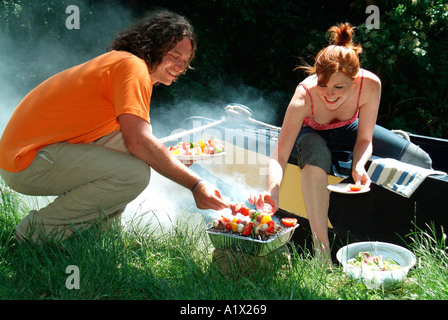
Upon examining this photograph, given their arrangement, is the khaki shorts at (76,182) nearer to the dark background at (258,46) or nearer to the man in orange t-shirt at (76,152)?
the man in orange t-shirt at (76,152)

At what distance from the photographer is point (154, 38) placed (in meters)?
2.57

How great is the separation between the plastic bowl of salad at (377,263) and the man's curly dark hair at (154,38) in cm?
144

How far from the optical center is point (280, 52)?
7.79 meters

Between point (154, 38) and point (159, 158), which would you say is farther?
point (154, 38)

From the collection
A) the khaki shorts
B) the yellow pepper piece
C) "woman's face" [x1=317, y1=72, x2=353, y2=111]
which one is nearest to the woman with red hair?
"woman's face" [x1=317, y1=72, x2=353, y2=111]

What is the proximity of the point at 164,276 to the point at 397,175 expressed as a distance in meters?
1.36

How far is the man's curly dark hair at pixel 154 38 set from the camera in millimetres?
2557

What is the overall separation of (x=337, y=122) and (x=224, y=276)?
4.41 feet

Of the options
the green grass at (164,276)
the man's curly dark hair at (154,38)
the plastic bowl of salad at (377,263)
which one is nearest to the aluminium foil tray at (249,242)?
the green grass at (164,276)
